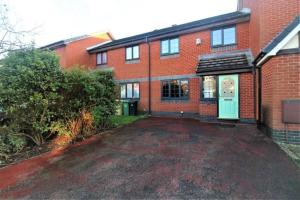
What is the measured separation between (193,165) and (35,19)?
26.5 ft

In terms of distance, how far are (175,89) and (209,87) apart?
268cm

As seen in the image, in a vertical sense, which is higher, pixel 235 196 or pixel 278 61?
pixel 278 61

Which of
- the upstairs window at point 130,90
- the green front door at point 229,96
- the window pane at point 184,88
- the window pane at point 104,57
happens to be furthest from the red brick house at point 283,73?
the window pane at point 104,57

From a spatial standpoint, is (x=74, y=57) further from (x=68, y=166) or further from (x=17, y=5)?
(x=68, y=166)

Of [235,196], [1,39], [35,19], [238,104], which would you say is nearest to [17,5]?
[35,19]

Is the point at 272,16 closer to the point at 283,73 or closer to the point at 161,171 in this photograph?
the point at 283,73

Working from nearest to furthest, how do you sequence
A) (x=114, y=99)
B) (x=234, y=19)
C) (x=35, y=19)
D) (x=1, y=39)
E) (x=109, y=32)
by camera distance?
(x=1, y=39)
(x=35, y=19)
(x=114, y=99)
(x=234, y=19)
(x=109, y=32)

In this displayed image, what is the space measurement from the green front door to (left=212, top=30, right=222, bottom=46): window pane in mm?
2352

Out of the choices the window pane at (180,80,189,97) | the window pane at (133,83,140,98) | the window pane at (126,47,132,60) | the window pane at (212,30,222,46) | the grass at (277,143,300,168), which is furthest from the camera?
the window pane at (126,47,132,60)

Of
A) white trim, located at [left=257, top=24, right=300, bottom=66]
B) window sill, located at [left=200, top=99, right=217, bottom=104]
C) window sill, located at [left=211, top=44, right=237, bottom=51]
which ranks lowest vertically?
window sill, located at [left=200, top=99, right=217, bottom=104]

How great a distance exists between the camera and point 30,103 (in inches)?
250

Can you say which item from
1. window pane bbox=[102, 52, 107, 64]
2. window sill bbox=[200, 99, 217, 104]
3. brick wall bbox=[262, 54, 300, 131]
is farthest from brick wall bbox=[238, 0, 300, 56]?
window pane bbox=[102, 52, 107, 64]

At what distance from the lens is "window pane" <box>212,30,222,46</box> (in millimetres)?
11273

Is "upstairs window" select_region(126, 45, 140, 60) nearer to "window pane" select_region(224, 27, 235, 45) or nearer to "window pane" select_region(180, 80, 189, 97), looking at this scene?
"window pane" select_region(180, 80, 189, 97)
